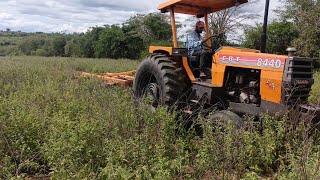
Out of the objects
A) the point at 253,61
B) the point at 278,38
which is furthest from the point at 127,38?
the point at 253,61

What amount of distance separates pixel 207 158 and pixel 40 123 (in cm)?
233

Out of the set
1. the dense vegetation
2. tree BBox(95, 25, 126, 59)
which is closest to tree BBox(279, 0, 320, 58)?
the dense vegetation

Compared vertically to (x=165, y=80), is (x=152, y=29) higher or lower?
higher

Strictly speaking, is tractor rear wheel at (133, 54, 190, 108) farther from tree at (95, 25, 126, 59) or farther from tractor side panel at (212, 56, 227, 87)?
tree at (95, 25, 126, 59)

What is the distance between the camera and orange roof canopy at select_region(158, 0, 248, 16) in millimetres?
6579

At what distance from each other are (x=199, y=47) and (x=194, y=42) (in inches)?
6.9

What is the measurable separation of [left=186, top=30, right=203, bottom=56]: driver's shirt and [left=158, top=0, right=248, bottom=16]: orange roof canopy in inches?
19.3

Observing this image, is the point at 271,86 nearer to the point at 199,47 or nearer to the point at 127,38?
the point at 199,47

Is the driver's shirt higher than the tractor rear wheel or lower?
higher

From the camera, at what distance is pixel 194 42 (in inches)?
270

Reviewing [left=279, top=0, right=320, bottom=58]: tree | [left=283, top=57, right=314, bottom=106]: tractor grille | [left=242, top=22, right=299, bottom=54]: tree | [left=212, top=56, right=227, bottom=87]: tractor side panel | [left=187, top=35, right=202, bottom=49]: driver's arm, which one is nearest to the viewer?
[left=283, top=57, right=314, bottom=106]: tractor grille

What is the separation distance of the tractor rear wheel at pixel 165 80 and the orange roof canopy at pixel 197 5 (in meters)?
0.96

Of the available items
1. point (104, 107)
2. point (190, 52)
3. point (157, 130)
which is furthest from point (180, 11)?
point (157, 130)

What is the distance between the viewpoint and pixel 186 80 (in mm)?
6664
